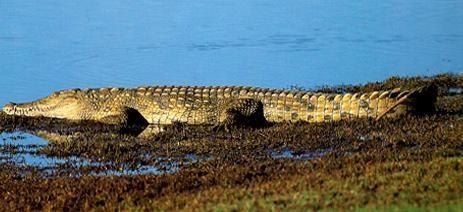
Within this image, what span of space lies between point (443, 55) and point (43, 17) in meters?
16.8

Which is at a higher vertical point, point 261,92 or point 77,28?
point 77,28

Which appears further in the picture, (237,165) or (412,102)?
(412,102)

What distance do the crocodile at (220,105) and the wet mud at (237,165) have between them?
39 cm

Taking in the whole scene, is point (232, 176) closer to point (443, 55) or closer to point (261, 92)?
point (261, 92)

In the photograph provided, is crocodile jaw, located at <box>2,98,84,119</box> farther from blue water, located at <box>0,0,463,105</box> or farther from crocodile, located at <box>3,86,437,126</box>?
blue water, located at <box>0,0,463,105</box>

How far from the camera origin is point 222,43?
3228 centimetres

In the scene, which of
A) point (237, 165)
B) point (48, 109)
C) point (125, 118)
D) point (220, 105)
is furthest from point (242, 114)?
point (48, 109)

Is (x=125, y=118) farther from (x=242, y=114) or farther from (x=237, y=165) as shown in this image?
(x=237, y=165)

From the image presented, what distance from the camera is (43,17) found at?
39500 mm

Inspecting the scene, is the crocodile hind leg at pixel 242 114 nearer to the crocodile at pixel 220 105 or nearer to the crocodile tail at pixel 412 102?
the crocodile at pixel 220 105

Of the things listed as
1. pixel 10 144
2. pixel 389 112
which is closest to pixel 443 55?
pixel 389 112

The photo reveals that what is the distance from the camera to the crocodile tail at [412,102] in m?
16.7

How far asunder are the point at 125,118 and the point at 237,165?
→ 572 cm

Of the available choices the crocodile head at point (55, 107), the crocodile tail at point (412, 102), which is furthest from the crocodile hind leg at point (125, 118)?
the crocodile tail at point (412, 102)
